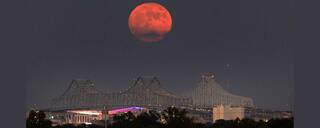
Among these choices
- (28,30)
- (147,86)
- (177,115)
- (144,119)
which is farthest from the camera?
(147,86)

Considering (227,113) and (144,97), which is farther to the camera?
(144,97)

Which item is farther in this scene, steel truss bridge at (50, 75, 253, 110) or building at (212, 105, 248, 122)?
steel truss bridge at (50, 75, 253, 110)

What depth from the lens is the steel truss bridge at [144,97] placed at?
50.1 meters

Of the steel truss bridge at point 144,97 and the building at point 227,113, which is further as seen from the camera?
the steel truss bridge at point 144,97

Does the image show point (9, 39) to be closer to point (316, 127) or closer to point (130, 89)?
point (316, 127)

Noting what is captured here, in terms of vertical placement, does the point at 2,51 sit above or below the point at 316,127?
above

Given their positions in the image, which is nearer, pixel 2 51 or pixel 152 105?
pixel 2 51

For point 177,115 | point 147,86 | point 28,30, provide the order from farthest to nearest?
point 147,86, point 177,115, point 28,30

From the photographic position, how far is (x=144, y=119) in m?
25.6

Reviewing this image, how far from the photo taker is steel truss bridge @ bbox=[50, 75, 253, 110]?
5006 centimetres

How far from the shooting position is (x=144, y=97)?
51844 mm

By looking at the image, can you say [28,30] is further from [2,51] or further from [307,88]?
[307,88]

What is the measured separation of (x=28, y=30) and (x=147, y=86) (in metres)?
51.8

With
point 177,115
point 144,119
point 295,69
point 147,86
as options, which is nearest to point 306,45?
point 295,69
